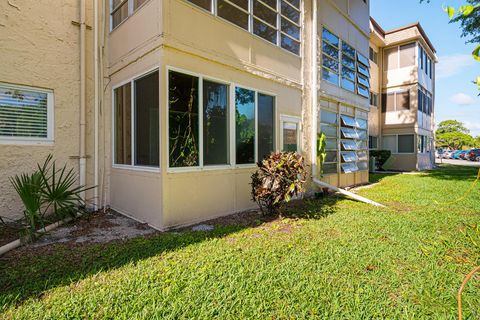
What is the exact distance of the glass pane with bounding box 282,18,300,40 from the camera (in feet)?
26.1

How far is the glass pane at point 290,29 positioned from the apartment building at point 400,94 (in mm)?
12460

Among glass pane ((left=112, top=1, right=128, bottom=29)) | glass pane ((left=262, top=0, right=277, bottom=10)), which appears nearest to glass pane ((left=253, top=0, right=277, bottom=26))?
glass pane ((left=262, top=0, right=277, bottom=10))

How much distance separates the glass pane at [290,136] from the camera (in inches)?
316

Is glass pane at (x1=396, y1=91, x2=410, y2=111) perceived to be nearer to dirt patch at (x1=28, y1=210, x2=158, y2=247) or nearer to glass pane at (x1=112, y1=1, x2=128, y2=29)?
glass pane at (x1=112, y1=1, x2=128, y2=29)

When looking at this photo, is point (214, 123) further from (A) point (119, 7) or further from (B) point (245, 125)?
(A) point (119, 7)

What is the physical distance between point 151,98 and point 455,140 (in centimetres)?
7077

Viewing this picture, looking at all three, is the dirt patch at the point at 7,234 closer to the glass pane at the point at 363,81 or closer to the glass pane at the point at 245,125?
the glass pane at the point at 245,125

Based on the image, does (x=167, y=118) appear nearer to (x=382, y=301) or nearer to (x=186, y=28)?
(x=186, y=28)

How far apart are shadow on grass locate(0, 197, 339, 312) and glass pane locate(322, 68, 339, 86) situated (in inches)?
262

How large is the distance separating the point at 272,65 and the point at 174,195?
4569mm

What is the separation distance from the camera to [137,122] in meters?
6.08

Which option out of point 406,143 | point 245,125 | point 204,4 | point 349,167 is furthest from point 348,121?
point 406,143

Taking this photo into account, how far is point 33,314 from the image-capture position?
8.50 feet

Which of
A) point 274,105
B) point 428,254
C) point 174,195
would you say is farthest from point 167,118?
point 428,254
